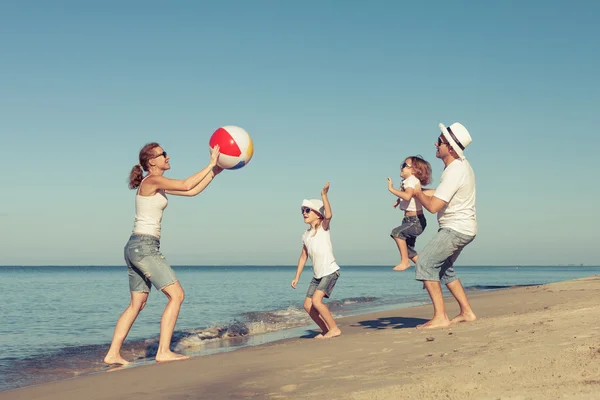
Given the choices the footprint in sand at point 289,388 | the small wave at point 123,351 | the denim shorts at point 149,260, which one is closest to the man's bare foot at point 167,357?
the denim shorts at point 149,260

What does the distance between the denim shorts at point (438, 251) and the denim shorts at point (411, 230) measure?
6.41 ft

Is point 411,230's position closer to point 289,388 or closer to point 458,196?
point 458,196

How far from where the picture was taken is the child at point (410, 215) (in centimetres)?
853

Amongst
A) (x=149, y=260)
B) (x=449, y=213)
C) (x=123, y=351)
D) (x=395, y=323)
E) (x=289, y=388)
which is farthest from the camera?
(x=395, y=323)

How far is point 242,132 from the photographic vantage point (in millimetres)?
Answer: 7500

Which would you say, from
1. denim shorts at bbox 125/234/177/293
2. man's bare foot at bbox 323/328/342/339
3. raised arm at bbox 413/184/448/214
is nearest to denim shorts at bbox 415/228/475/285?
raised arm at bbox 413/184/448/214

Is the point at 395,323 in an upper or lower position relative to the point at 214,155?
lower

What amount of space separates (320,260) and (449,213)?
6.49ft

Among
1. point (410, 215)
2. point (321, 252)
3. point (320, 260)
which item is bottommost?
point (320, 260)

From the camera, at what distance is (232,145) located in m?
7.22

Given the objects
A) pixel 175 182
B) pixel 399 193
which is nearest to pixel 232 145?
pixel 175 182

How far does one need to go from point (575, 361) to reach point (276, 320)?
9.30 meters

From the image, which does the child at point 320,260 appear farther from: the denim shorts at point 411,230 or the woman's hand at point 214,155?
the woman's hand at point 214,155

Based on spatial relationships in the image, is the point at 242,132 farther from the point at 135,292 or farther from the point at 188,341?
the point at 188,341
